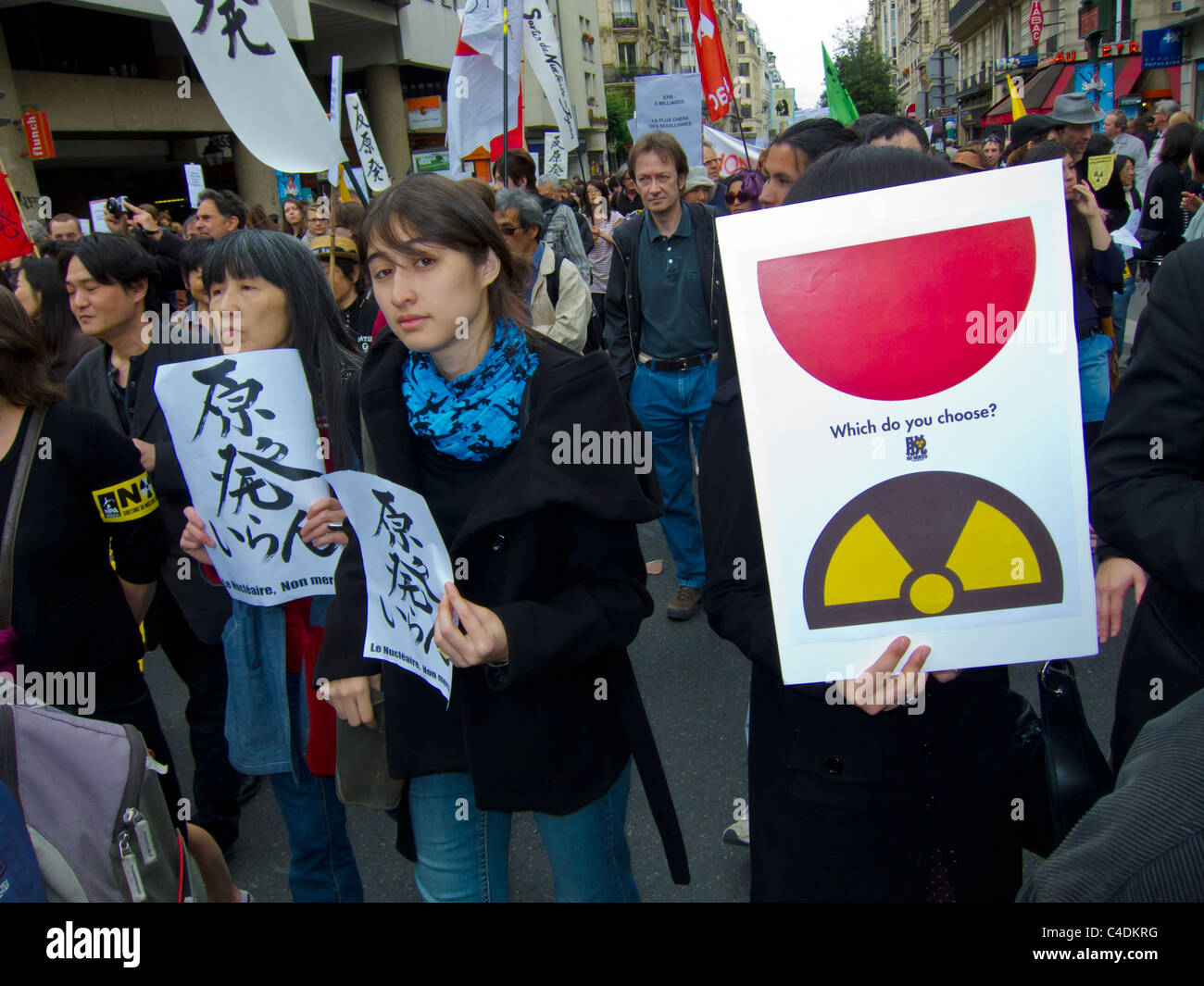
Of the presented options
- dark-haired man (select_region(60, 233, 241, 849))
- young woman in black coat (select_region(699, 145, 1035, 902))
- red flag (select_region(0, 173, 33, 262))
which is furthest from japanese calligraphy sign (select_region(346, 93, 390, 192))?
young woman in black coat (select_region(699, 145, 1035, 902))

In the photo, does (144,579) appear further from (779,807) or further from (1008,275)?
(1008,275)

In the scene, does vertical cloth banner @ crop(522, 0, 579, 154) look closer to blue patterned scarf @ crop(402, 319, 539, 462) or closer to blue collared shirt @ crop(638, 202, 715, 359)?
blue collared shirt @ crop(638, 202, 715, 359)

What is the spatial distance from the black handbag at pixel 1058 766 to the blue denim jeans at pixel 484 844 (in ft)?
2.55

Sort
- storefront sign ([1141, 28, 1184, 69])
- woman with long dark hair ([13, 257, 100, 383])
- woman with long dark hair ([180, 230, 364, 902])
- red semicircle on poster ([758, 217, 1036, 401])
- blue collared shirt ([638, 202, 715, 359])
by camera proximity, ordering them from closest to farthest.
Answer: red semicircle on poster ([758, 217, 1036, 401]), woman with long dark hair ([180, 230, 364, 902]), woman with long dark hair ([13, 257, 100, 383]), blue collared shirt ([638, 202, 715, 359]), storefront sign ([1141, 28, 1184, 69])

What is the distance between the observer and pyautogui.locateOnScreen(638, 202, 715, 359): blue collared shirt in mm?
4418

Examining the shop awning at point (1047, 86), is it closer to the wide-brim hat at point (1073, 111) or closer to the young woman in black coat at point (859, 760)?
the wide-brim hat at point (1073, 111)

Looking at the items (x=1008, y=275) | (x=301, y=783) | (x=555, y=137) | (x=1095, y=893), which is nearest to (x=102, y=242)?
(x=301, y=783)

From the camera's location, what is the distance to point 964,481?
1.21m

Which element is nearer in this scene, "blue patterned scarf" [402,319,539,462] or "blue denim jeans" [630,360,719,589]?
"blue patterned scarf" [402,319,539,462]

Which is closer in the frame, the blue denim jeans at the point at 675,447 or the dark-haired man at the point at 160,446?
the dark-haired man at the point at 160,446

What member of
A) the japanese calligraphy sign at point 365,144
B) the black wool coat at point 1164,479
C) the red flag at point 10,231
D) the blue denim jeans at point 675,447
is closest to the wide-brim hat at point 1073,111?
the blue denim jeans at point 675,447

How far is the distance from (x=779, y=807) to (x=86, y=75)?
63.7 feet

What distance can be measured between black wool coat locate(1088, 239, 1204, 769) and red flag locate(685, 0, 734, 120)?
8710 mm

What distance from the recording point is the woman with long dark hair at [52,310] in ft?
14.1
